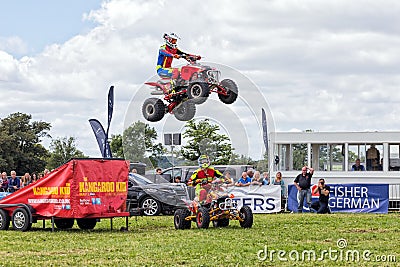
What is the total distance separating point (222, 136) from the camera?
1695cm

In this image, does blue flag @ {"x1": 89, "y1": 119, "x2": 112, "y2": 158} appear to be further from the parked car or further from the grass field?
the grass field

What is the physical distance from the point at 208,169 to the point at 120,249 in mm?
4261

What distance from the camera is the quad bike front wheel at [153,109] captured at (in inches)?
582

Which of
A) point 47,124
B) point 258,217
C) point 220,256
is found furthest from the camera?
point 47,124

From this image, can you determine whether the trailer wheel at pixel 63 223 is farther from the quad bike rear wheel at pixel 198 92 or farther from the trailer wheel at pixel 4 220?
the quad bike rear wheel at pixel 198 92

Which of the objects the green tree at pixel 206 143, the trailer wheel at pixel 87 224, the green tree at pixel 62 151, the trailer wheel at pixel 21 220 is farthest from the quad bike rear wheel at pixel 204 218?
the green tree at pixel 62 151

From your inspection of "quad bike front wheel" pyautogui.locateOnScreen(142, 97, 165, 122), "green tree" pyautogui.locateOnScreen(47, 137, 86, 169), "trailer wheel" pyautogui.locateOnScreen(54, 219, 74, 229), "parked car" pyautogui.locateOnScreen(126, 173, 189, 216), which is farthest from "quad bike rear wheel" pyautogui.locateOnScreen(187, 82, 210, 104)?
"green tree" pyautogui.locateOnScreen(47, 137, 86, 169)

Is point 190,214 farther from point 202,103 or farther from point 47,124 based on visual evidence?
point 47,124

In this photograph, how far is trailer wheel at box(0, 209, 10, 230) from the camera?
19969 mm

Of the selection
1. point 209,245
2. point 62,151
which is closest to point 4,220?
point 209,245

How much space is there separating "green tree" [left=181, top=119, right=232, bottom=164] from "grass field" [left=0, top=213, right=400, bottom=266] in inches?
70.0

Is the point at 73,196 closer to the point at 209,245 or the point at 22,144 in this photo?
the point at 209,245

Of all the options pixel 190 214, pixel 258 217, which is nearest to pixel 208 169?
pixel 190 214

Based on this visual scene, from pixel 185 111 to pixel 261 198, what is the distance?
13444mm
